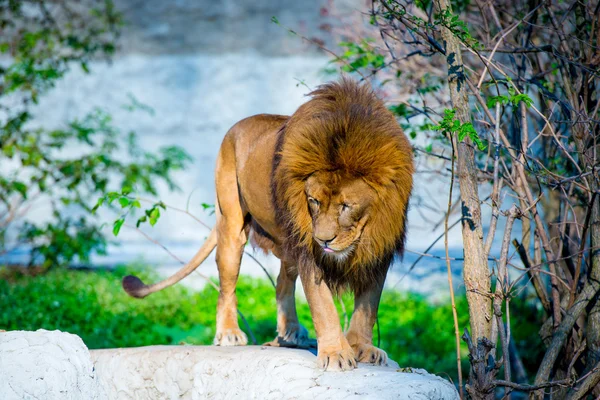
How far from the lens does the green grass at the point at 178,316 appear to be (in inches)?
240

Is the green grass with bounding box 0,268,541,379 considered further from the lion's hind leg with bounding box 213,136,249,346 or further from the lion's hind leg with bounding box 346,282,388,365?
the lion's hind leg with bounding box 346,282,388,365

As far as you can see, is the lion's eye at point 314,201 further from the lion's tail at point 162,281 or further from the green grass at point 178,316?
the green grass at point 178,316

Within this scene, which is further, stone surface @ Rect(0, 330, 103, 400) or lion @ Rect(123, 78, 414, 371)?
stone surface @ Rect(0, 330, 103, 400)

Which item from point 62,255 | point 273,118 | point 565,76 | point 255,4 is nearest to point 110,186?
point 62,255

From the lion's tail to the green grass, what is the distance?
143 centimetres

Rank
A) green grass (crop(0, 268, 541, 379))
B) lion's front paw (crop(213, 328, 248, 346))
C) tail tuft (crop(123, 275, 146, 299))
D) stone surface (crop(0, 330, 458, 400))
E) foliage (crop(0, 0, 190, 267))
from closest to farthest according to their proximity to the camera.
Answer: stone surface (crop(0, 330, 458, 400)) < lion's front paw (crop(213, 328, 248, 346)) < tail tuft (crop(123, 275, 146, 299)) < green grass (crop(0, 268, 541, 379)) < foliage (crop(0, 0, 190, 267))

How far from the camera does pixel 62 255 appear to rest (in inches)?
310

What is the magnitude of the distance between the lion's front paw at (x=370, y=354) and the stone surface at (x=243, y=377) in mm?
89

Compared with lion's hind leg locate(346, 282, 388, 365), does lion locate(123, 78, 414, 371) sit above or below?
above

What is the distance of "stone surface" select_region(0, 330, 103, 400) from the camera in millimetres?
3543

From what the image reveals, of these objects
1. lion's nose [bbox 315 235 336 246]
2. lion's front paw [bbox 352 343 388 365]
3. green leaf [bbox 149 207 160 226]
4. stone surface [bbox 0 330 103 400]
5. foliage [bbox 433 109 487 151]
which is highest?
foliage [bbox 433 109 487 151]

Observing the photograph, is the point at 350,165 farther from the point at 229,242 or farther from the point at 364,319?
the point at 229,242

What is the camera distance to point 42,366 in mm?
3607

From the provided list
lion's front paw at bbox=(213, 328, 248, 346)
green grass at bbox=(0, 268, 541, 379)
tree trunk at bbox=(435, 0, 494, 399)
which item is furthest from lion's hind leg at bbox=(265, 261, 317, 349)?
green grass at bbox=(0, 268, 541, 379)
